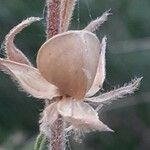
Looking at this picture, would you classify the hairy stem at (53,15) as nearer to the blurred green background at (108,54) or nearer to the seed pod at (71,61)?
the seed pod at (71,61)

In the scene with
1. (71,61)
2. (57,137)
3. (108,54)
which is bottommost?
(108,54)

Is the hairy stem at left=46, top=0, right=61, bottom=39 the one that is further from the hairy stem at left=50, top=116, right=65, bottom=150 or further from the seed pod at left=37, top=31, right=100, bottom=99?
the hairy stem at left=50, top=116, right=65, bottom=150

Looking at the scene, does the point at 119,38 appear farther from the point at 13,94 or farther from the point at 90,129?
the point at 90,129

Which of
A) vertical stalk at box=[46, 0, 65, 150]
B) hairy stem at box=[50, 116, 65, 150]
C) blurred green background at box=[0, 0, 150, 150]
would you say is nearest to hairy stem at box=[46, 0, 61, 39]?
vertical stalk at box=[46, 0, 65, 150]

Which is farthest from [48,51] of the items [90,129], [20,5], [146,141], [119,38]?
[146,141]

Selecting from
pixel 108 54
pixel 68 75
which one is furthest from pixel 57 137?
pixel 108 54

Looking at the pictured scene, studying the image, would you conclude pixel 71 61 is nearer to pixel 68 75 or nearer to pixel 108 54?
pixel 68 75
